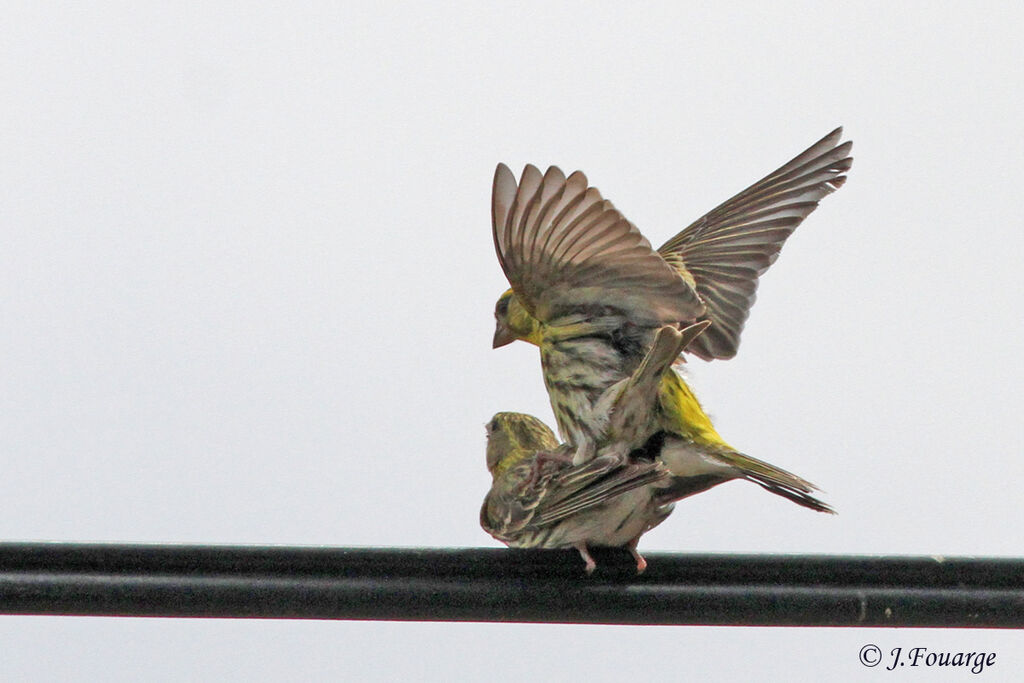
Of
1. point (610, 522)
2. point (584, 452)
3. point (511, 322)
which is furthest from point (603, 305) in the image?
point (610, 522)

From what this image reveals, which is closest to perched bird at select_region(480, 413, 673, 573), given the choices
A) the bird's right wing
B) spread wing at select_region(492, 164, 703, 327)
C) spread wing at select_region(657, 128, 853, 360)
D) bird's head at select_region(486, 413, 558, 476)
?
the bird's right wing

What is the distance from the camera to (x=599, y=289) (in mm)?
5043

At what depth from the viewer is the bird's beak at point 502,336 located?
229 inches

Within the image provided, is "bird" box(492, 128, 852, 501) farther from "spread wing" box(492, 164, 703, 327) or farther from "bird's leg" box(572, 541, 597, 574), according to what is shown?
"bird's leg" box(572, 541, 597, 574)

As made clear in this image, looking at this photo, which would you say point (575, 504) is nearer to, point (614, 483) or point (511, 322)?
point (614, 483)

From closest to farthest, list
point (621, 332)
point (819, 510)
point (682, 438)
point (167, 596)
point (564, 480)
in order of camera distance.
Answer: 1. point (167, 596)
2. point (819, 510)
3. point (564, 480)
4. point (682, 438)
5. point (621, 332)

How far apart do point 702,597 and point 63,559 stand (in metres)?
1.52

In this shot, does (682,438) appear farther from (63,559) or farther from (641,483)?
(63,559)

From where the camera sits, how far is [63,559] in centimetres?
318

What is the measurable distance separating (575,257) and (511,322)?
2.96ft

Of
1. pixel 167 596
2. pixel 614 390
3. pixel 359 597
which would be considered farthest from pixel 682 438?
pixel 167 596

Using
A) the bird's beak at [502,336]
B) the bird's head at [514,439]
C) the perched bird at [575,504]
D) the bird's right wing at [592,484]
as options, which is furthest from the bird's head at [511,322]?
the bird's right wing at [592,484]

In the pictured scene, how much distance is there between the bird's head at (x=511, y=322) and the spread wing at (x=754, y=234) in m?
0.84

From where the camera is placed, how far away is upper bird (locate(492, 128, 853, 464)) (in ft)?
15.4
